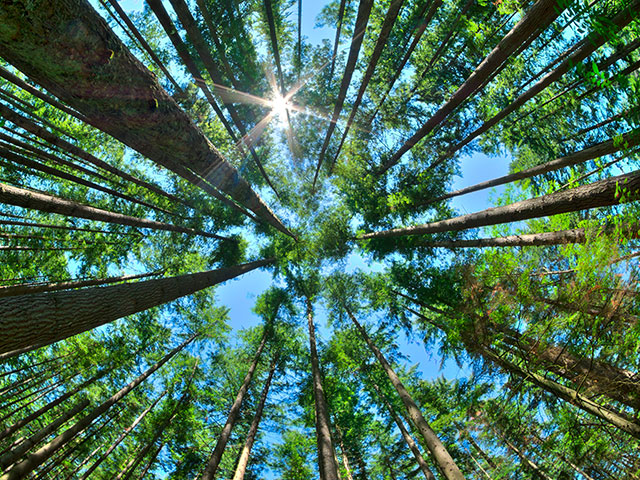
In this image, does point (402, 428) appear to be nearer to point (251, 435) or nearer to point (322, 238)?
point (251, 435)

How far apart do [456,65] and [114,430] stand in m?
18.3

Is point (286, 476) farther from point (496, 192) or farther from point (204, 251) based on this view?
point (496, 192)

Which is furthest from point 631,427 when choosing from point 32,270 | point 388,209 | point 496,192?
point 32,270

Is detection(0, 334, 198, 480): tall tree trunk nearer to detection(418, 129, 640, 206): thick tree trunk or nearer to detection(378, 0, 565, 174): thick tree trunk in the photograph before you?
detection(378, 0, 565, 174): thick tree trunk

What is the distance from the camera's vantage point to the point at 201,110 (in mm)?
9438

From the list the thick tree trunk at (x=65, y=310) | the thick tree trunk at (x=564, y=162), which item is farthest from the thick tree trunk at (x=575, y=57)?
the thick tree trunk at (x=65, y=310)

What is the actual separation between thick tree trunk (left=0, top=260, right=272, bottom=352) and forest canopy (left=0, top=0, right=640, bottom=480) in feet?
0.08

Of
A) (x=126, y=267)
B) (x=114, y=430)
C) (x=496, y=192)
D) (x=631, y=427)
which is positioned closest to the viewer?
(x=631, y=427)

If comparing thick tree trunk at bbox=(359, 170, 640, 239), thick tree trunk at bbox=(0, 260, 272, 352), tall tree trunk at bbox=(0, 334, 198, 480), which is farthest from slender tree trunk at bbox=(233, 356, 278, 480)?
thick tree trunk at bbox=(359, 170, 640, 239)

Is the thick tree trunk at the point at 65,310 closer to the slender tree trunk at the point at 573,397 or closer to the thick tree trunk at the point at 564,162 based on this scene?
the slender tree trunk at the point at 573,397

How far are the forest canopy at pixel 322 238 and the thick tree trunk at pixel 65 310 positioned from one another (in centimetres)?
2

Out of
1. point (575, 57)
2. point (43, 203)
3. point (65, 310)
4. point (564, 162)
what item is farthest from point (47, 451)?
point (575, 57)

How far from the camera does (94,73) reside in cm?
236

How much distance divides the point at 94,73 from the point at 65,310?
252 centimetres
